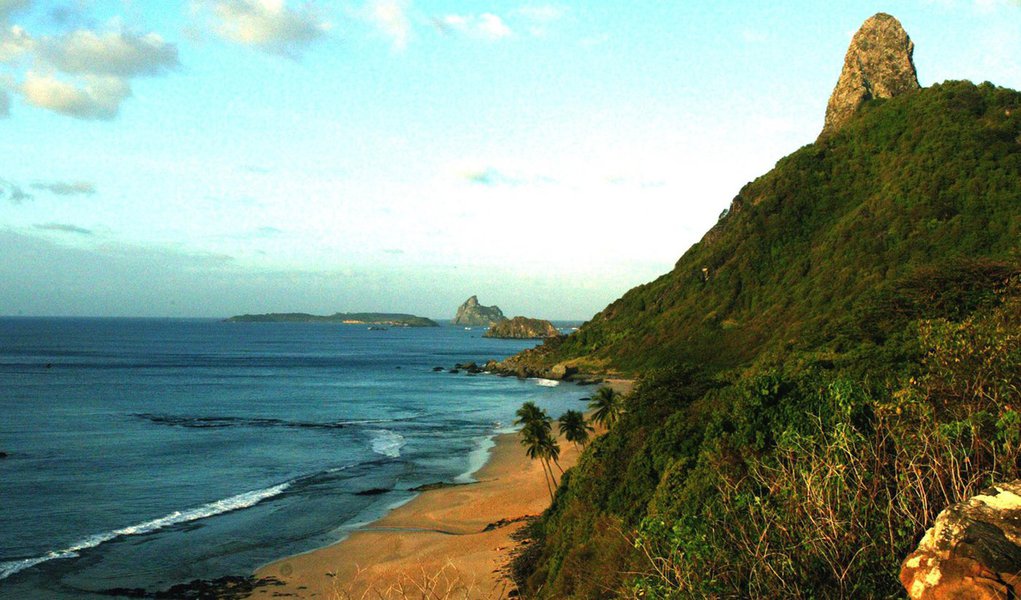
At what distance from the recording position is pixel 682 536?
475 inches

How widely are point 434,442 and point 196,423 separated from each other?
30.7 m

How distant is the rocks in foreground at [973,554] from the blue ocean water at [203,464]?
35.8 m

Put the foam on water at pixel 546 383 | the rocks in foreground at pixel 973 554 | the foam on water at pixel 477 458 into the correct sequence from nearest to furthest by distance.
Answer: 1. the rocks in foreground at pixel 973 554
2. the foam on water at pixel 477 458
3. the foam on water at pixel 546 383

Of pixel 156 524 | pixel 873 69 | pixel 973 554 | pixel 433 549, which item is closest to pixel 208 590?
pixel 433 549

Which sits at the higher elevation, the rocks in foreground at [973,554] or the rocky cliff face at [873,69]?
the rocky cliff face at [873,69]

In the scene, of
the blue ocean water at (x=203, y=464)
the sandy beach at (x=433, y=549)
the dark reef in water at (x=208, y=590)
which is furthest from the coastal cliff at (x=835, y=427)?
the blue ocean water at (x=203, y=464)

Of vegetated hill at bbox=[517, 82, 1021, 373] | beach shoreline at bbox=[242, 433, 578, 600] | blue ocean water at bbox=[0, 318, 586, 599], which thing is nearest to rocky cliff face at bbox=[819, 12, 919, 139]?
vegetated hill at bbox=[517, 82, 1021, 373]

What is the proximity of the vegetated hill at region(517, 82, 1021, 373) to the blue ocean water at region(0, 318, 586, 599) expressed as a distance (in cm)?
3195

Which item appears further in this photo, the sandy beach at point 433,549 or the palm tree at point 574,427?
the palm tree at point 574,427

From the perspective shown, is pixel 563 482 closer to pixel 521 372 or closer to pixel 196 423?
pixel 196 423

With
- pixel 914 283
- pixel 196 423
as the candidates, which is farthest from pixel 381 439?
pixel 914 283

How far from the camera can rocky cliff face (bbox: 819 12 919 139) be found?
170875mm

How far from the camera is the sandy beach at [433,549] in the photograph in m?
33.9

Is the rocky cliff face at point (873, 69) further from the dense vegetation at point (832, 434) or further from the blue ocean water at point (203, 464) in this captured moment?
the blue ocean water at point (203, 464)
